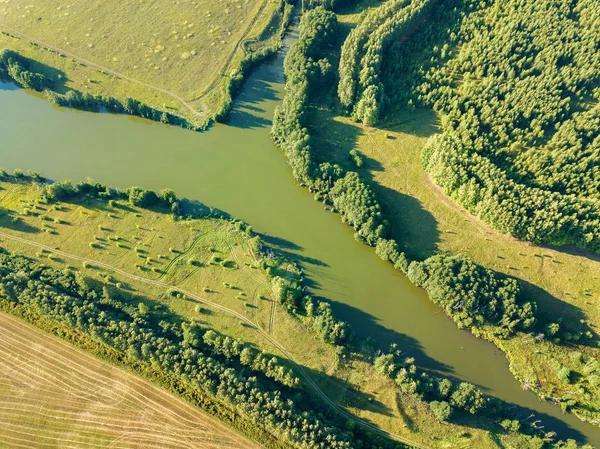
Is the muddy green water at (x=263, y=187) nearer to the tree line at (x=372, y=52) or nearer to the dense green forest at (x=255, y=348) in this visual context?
the dense green forest at (x=255, y=348)

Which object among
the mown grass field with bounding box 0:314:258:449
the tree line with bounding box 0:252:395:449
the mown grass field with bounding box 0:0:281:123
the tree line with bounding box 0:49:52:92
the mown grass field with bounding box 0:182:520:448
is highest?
the mown grass field with bounding box 0:0:281:123

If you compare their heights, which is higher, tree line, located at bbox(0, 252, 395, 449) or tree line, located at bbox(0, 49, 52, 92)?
tree line, located at bbox(0, 49, 52, 92)

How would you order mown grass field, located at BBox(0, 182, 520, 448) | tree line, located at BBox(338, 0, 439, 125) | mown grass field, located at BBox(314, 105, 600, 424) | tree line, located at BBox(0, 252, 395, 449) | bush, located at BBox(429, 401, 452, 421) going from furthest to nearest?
1. tree line, located at BBox(338, 0, 439, 125)
2. mown grass field, located at BBox(314, 105, 600, 424)
3. mown grass field, located at BBox(0, 182, 520, 448)
4. bush, located at BBox(429, 401, 452, 421)
5. tree line, located at BBox(0, 252, 395, 449)

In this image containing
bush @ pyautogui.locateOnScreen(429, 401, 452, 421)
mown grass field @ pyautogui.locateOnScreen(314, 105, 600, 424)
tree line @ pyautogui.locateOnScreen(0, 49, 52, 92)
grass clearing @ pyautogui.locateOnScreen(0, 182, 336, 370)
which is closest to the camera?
bush @ pyautogui.locateOnScreen(429, 401, 452, 421)

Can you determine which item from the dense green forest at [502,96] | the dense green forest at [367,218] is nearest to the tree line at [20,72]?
the dense green forest at [367,218]

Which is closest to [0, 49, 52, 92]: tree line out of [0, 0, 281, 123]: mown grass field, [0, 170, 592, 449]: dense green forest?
[0, 0, 281, 123]: mown grass field

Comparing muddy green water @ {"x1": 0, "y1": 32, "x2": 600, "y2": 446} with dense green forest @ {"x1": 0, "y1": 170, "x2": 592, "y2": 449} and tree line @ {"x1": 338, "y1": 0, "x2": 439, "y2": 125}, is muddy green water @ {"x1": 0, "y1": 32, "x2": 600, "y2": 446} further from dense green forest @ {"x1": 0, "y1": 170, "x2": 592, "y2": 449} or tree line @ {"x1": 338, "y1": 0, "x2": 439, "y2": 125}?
tree line @ {"x1": 338, "y1": 0, "x2": 439, "y2": 125}

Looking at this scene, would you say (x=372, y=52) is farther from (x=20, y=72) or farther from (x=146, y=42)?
(x=20, y=72)

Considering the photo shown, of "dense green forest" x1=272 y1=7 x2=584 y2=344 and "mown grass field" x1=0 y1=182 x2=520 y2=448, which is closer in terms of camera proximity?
"mown grass field" x1=0 y1=182 x2=520 y2=448
